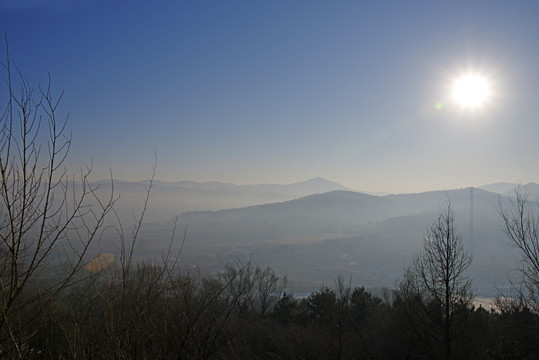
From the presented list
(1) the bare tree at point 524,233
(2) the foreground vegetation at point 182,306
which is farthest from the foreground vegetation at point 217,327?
(1) the bare tree at point 524,233

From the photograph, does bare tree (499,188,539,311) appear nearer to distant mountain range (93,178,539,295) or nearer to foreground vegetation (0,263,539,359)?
distant mountain range (93,178,539,295)

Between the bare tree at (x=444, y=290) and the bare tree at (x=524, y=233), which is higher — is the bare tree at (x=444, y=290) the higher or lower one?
the lower one

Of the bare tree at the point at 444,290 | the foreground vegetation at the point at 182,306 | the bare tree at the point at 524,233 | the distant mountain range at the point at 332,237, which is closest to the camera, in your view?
the foreground vegetation at the point at 182,306

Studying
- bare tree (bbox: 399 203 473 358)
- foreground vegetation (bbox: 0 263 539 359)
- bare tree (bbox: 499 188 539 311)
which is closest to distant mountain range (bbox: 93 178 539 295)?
bare tree (bbox: 499 188 539 311)

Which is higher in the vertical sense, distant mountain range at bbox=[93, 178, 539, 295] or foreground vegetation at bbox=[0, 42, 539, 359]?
foreground vegetation at bbox=[0, 42, 539, 359]

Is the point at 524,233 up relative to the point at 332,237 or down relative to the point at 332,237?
up

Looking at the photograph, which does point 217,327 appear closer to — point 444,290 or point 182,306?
point 182,306

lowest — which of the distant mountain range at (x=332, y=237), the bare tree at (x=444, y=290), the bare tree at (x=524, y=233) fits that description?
the distant mountain range at (x=332, y=237)

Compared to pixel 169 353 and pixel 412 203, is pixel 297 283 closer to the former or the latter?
pixel 169 353

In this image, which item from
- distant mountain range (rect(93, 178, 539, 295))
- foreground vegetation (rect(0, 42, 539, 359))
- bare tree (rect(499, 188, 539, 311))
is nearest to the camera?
foreground vegetation (rect(0, 42, 539, 359))

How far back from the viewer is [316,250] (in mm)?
98188

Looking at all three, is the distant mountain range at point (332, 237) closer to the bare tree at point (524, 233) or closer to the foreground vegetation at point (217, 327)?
the bare tree at point (524, 233)

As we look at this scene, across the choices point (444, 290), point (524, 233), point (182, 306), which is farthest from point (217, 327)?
point (524, 233)

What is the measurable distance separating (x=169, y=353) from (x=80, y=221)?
2345 millimetres
